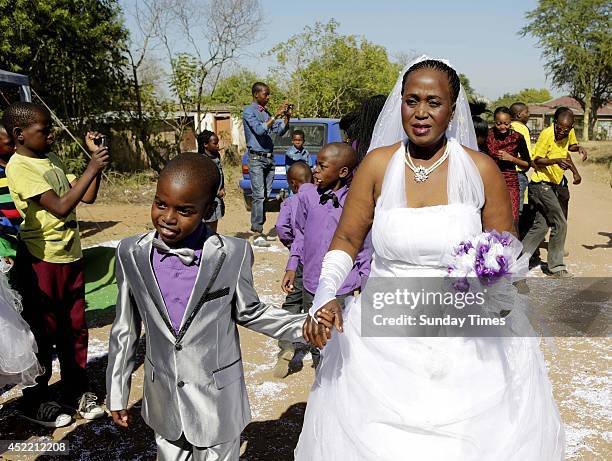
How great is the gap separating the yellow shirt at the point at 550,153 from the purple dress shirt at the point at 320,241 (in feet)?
Result: 15.5

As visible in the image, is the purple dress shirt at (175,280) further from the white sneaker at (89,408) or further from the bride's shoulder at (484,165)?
the white sneaker at (89,408)

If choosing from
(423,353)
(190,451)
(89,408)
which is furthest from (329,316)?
(89,408)

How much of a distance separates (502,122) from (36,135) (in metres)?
5.58

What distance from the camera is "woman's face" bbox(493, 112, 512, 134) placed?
287 inches

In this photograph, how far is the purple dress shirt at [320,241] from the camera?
13.1 ft

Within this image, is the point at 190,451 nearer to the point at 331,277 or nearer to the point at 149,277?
the point at 149,277

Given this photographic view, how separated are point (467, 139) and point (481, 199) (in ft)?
1.68

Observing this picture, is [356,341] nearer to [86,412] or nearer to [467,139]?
[467,139]

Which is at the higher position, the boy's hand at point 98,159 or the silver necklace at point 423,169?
the boy's hand at point 98,159

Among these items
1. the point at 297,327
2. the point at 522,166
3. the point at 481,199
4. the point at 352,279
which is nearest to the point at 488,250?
the point at 481,199

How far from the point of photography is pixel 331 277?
106 inches

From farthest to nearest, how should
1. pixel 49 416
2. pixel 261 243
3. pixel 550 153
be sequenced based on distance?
pixel 261 243 < pixel 550 153 < pixel 49 416

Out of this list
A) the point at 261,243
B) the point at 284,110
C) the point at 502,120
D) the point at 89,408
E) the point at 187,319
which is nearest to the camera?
the point at 187,319

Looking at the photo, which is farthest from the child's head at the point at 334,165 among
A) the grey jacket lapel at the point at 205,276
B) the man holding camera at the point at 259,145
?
the man holding camera at the point at 259,145
